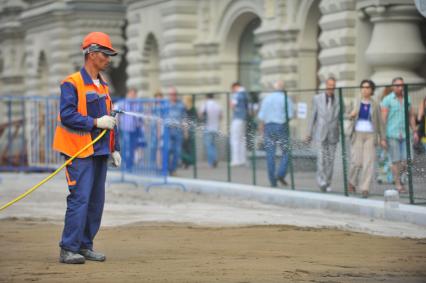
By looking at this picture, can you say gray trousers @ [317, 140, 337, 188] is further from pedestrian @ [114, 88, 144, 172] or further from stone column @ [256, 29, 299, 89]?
stone column @ [256, 29, 299, 89]

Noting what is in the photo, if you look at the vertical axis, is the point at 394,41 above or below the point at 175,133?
above

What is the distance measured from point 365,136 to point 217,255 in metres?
6.68

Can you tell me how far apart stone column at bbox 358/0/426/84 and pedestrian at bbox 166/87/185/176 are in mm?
3818

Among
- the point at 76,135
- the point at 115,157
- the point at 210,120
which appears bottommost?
the point at 115,157

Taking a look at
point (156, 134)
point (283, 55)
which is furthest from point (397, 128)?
point (283, 55)

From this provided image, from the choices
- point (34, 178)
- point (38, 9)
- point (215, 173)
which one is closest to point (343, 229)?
point (215, 173)

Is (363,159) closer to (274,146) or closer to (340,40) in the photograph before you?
(274,146)

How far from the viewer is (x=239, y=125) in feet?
73.7

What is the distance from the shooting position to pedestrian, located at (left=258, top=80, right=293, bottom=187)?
1936cm

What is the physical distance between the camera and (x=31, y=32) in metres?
46.8

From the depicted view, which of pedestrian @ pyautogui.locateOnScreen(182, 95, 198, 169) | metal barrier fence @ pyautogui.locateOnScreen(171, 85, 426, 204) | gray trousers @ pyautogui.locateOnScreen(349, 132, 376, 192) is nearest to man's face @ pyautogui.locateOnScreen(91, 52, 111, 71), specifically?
metal barrier fence @ pyautogui.locateOnScreen(171, 85, 426, 204)

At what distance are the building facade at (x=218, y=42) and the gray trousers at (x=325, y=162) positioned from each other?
5.02 metres

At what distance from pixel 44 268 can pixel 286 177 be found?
9.38 metres

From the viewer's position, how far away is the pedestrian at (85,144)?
1077 centimetres
